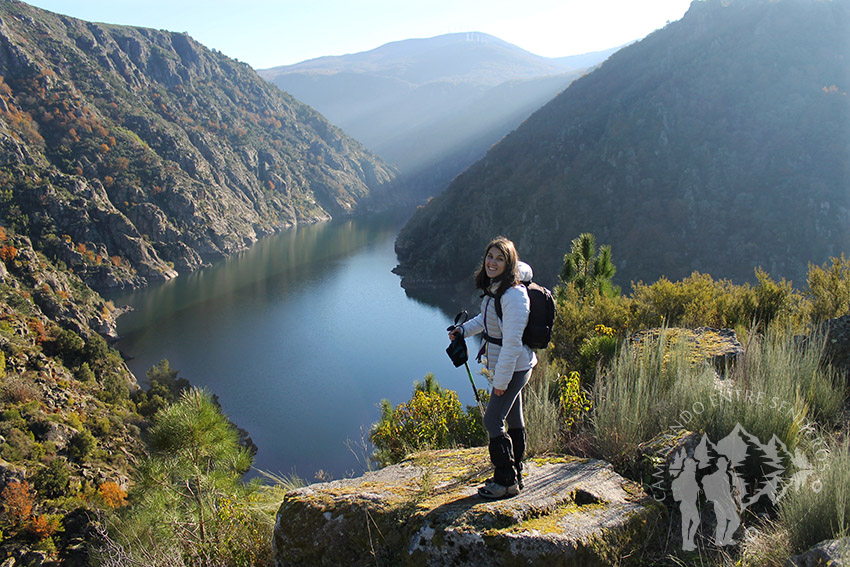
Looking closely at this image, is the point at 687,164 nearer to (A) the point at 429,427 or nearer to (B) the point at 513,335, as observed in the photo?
(A) the point at 429,427

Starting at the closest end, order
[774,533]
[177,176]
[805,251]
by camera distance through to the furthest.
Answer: [774,533] < [805,251] < [177,176]

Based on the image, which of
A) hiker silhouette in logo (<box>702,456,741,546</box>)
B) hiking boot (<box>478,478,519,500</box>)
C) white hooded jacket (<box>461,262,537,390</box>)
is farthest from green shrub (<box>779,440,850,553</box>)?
white hooded jacket (<box>461,262,537,390</box>)

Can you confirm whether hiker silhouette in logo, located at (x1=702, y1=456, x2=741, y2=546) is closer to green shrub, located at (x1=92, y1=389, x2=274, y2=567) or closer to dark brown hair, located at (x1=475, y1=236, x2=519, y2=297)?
dark brown hair, located at (x1=475, y1=236, x2=519, y2=297)

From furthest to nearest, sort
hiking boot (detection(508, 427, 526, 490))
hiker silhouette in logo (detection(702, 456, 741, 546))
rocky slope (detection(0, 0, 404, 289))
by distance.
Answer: rocky slope (detection(0, 0, 404, 289))
hiking boot (detection(508, 427, 526, 490))
hiker silhouette in logo (detection(702, 456, 741, 546))

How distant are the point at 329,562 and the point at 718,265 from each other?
4392 centimetres

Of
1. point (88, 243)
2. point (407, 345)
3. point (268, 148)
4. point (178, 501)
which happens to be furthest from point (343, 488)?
point (268, 148)

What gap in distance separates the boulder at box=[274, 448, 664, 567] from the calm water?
11.9m

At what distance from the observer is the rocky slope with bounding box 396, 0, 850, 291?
1575 inches

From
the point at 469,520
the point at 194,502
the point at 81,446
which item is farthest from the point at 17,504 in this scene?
the point at 469,520

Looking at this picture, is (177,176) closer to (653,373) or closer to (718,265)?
(718,265)

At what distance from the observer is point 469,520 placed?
7.93ft

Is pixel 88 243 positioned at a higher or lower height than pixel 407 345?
higher

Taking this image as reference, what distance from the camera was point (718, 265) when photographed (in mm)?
39281

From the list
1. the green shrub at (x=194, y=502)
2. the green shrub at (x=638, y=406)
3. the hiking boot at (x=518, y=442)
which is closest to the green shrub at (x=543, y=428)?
the green shrub at (x=638, y=406)
